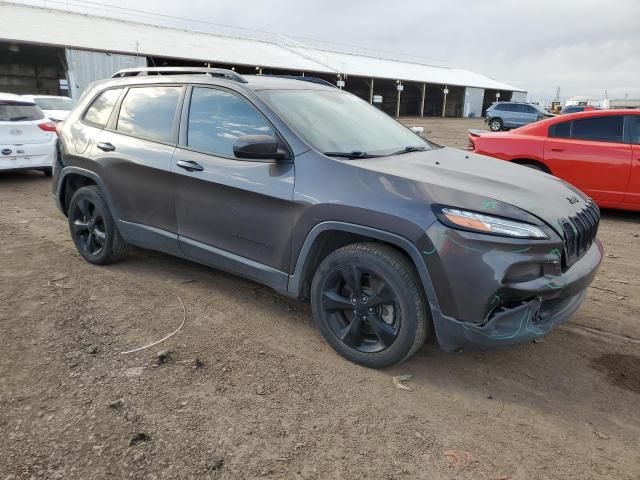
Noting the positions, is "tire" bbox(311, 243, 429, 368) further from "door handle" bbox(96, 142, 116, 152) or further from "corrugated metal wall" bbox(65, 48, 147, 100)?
"corrugated metal wall" bbox(65, 48, 147, 100)

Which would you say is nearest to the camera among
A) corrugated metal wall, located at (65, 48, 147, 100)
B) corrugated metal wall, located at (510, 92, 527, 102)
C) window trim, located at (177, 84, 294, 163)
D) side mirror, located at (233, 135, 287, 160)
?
side mirror, located at (233, 135, 287, 160)

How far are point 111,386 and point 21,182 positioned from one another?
8327 mm

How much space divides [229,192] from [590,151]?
5.50m

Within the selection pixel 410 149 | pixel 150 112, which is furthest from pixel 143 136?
pixel 410 149

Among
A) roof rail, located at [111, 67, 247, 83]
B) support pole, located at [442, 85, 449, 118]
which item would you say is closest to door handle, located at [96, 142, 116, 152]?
roof rail, located at [111, 67, 247, 83]

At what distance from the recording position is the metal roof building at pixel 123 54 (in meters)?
24.2

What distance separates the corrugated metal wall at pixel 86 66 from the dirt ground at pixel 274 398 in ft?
76.7

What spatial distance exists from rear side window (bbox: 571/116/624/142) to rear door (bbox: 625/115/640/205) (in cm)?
14

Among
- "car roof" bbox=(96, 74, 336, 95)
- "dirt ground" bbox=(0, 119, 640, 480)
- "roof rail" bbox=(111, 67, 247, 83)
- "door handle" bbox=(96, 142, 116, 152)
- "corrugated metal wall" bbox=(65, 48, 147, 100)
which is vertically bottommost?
"dirt ground" bbox=(0, 119, 640, 480)

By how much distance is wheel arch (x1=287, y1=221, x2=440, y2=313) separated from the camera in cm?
274

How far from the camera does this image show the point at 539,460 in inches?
92.3

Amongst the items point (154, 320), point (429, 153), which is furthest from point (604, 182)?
point (154, 320)

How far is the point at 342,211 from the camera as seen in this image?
9.71 feet

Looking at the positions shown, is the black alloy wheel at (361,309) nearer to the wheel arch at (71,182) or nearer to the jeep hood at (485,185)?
the jeep hood at (485,185)
